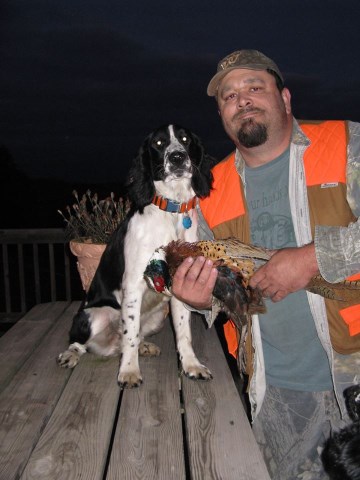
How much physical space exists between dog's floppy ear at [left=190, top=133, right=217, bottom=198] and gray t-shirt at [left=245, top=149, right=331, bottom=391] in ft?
1.75

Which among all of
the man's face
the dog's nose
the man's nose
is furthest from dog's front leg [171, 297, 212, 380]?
the man's nose

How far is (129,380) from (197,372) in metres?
0.33

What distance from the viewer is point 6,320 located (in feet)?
15.0

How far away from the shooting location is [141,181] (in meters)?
3.10

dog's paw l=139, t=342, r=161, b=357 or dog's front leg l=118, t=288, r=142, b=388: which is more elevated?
dog's front leg l=118, t=288, r=142, b=388

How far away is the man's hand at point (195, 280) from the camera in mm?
1916

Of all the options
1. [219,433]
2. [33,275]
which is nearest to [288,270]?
[219,433]

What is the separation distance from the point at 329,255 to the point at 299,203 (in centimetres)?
42

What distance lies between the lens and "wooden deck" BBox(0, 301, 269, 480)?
1534mm

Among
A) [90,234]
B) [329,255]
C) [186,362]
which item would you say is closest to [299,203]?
[329,255]

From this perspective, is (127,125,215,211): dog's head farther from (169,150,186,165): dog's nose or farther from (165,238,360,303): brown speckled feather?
(165,238,360,303): brown speckled feather

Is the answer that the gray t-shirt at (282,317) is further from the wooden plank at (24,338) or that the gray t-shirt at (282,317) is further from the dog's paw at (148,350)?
the wooden plank at (24,338)

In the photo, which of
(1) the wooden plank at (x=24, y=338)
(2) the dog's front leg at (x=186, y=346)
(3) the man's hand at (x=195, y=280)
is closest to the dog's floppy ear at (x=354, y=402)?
(3) the man's hand at (x=195, y=280)

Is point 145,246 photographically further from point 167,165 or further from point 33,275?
point 33,275
